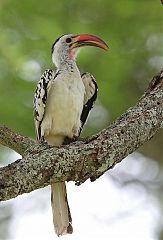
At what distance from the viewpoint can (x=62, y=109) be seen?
520 cm

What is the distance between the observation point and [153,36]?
615 centimetres

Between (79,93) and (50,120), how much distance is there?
1.01 ft

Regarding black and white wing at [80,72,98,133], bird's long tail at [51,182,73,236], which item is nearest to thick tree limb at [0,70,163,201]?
bird's long tail at [51,182,73,236]

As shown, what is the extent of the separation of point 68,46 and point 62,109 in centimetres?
86

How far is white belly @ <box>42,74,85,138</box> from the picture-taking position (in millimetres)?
5203

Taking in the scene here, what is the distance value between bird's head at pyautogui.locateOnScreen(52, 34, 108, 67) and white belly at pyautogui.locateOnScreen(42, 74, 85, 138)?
48 centimetres

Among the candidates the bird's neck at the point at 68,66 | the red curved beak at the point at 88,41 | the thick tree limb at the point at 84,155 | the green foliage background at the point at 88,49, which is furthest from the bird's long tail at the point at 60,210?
the red curved beak at the point at 88,41

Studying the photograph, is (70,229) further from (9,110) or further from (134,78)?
(134,78)

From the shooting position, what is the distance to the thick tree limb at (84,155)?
331cm

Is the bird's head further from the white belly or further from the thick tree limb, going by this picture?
the thick tree limb

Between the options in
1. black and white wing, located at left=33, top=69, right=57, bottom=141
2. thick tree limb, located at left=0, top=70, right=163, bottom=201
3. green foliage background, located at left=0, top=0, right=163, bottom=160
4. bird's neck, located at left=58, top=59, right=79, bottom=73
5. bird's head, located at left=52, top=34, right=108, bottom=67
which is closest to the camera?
thick tree limb, located at left=0, top=70, right=163, bottom=201

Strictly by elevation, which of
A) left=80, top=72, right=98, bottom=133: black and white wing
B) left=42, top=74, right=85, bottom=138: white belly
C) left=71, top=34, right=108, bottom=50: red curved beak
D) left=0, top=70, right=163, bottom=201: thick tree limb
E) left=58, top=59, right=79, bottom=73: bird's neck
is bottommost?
left=0, top=70, right=163, bottom=201: thick tree limb

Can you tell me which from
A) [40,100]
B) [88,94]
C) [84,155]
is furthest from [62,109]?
[84,155]

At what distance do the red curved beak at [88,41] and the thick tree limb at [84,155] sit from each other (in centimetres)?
164
